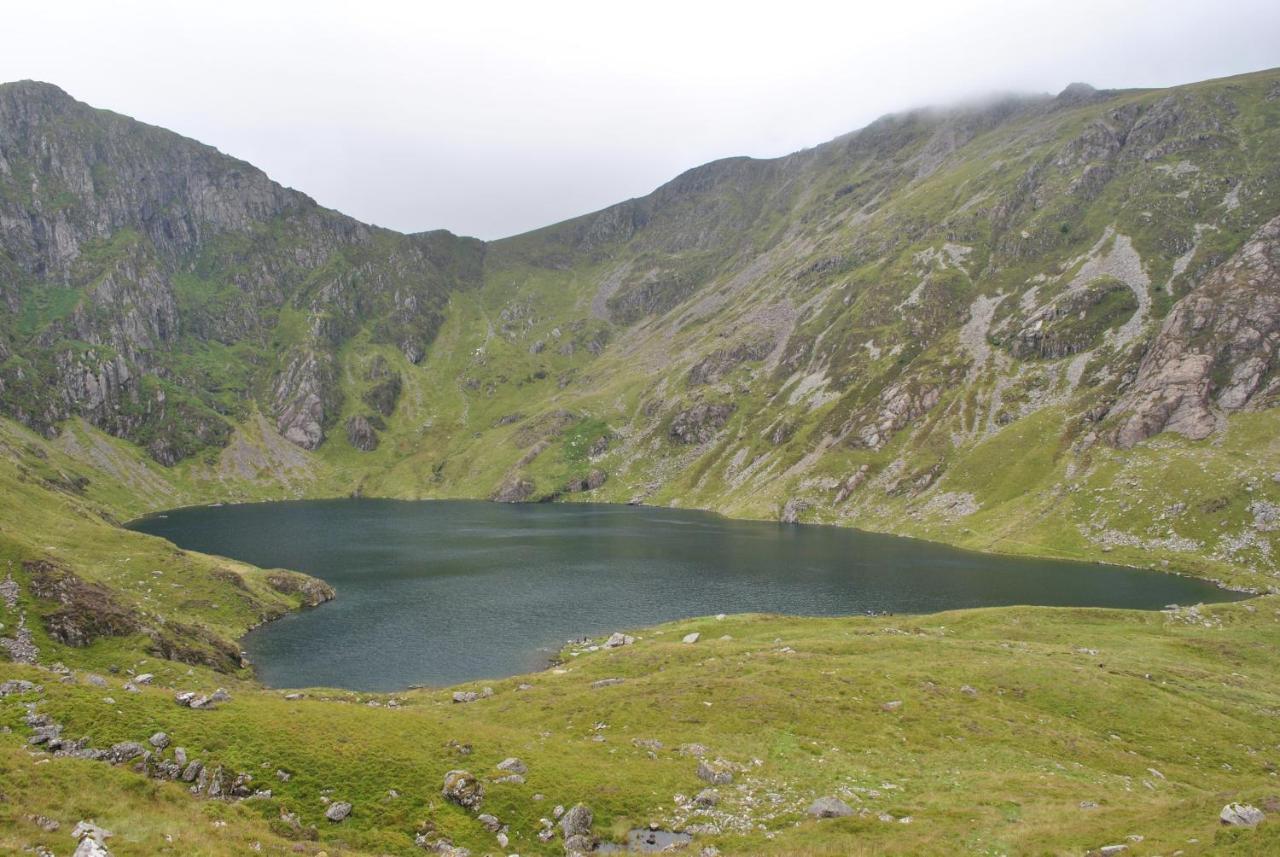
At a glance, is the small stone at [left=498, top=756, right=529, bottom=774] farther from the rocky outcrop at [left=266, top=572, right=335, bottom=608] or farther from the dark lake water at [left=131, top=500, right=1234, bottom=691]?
the rocky outcrop at [left=266, top=572, right=335, bottom=608]

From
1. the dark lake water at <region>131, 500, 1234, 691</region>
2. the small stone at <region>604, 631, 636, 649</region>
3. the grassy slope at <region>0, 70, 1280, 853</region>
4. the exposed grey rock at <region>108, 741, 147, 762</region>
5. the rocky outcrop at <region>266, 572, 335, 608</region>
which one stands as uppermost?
the exposed grey rock at <region>108, 741, 147, 762</region>

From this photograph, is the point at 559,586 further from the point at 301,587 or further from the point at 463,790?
the point at 463,790

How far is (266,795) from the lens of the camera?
26.2m

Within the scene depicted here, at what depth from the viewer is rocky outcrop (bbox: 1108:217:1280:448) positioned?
519 feet

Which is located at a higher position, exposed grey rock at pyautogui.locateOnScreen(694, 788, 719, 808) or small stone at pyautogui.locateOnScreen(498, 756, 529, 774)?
small stone at pyautogui.locateOnScreen(498, 756, 529, 774)

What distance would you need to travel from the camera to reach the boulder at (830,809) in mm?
28837

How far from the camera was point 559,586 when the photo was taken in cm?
11912

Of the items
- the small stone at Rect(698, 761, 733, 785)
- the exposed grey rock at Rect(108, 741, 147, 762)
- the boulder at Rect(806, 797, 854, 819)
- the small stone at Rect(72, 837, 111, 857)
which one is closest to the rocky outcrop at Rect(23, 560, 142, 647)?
the exposed grey rock at Rect(108, 741, 147, 762)

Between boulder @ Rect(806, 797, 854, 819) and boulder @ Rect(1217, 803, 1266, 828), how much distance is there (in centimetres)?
1308

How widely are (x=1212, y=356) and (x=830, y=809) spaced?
19557 centimetres

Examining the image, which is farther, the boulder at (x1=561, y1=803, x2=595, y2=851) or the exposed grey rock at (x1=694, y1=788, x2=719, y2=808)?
the exposed grey rock at (x1=694, y1=788, x2=719, y2=808)

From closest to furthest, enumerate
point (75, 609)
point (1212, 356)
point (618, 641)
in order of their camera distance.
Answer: point (75, 609), point (618, 641), point (1212, 356)

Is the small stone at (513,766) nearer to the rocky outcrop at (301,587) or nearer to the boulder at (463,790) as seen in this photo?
the boulder at (463,790)

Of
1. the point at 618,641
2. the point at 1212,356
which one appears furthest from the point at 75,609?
the point at 1212,356
